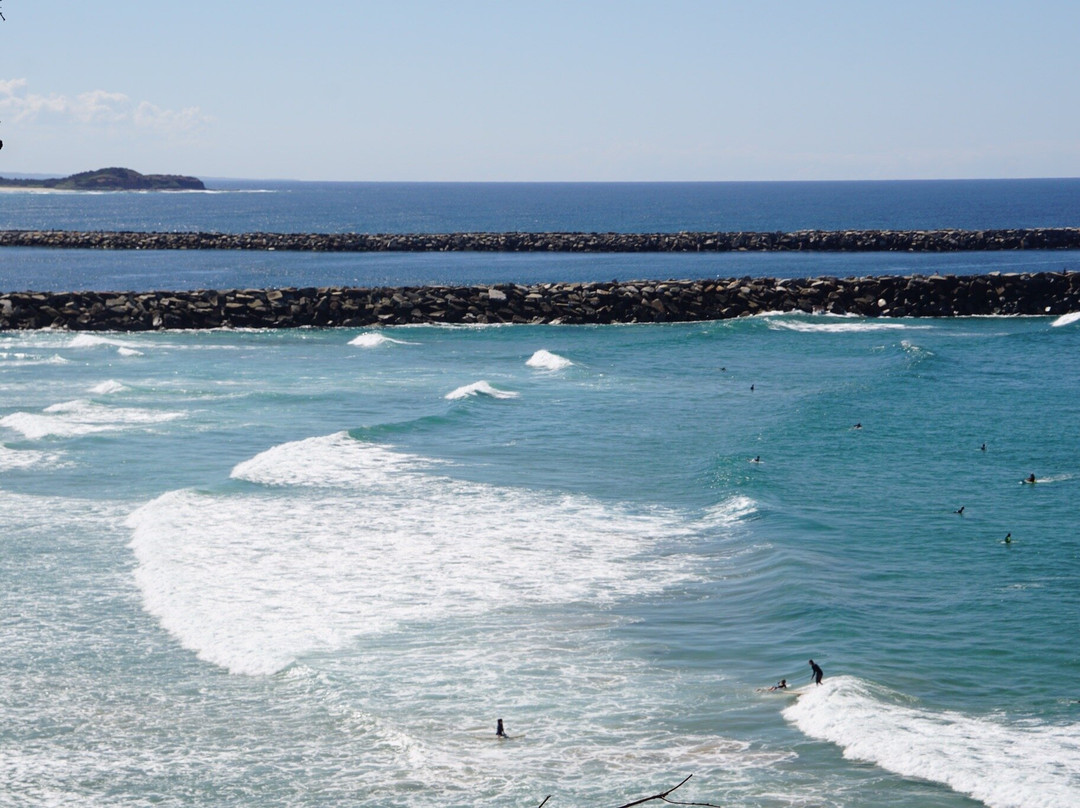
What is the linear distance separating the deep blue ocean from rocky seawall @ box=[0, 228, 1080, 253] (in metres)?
51.9

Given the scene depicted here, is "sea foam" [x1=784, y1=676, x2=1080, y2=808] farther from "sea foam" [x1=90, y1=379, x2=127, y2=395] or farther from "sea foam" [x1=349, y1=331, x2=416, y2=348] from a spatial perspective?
"sea foam" [x1=349, y1=331, x2=416, y2=348]

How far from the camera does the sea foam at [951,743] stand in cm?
1140

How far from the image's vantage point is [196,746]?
12773mm

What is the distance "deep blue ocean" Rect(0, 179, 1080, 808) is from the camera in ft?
40.2

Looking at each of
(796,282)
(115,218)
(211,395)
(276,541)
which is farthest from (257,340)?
(115,218)

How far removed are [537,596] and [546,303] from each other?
37280 millimetres

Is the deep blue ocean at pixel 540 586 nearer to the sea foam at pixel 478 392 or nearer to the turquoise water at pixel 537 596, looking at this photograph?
the turquoise water at pixel 537 596

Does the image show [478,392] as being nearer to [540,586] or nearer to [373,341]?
[373,341]

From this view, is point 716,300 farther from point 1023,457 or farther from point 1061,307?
point 1023,457

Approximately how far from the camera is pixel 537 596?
17.7 m

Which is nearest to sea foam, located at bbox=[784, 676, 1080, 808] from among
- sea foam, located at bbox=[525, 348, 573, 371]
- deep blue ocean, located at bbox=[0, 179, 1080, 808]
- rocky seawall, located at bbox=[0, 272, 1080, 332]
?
deep blue ocean, located at bbox=[0, 179, 1080, 808]

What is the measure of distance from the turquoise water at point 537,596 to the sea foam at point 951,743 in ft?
0.13

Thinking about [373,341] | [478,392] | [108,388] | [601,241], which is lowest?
[108,388]

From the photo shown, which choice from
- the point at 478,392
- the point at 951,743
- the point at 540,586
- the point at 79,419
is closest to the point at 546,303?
the point at 478,392
